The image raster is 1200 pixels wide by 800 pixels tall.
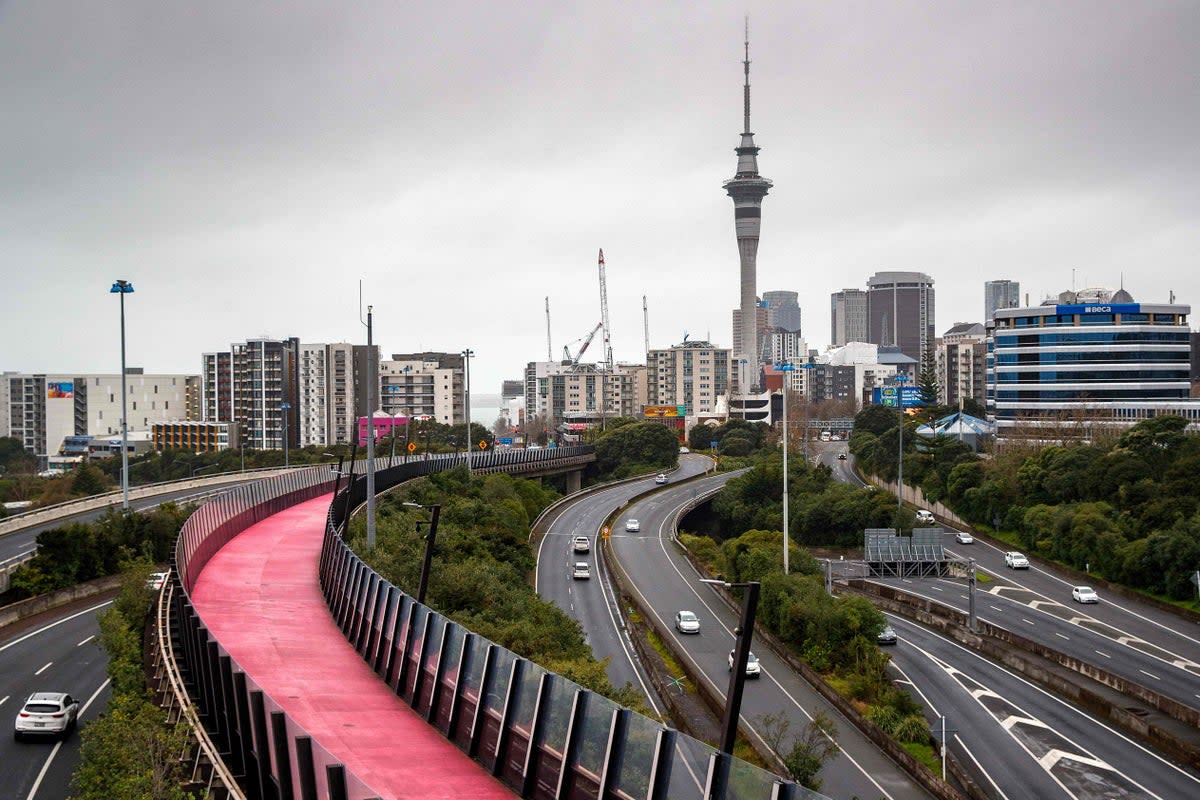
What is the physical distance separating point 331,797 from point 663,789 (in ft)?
10.0

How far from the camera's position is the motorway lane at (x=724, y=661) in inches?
1294

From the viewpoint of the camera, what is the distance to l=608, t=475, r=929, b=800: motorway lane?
32875 millimetres

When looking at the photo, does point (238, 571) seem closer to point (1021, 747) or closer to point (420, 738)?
point (420, 738)

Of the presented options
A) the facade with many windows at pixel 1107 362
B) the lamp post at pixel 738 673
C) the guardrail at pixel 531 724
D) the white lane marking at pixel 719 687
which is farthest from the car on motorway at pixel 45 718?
the facade with many windows at pixel 1107 362

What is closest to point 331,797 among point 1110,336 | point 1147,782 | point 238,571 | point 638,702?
point 638,702

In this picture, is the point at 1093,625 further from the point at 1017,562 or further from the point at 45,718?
the point at 45,718

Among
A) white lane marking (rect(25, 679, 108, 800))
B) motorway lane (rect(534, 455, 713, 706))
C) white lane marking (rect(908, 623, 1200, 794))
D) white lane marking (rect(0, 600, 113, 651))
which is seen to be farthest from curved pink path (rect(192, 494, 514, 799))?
white lane marking (rect(908, 623, 1200, 794))

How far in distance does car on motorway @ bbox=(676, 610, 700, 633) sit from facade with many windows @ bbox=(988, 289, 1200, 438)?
71.2 metres

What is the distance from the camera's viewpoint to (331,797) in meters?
10.8

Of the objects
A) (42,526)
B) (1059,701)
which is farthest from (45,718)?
(42,526)

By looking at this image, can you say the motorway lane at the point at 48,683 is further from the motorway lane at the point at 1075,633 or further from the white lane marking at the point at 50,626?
the motorway lane at the point at 1075,633

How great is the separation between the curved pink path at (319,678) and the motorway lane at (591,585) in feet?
31.9

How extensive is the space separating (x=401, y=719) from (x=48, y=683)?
21986mm

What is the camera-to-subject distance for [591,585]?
62.9 metres
